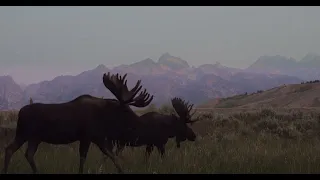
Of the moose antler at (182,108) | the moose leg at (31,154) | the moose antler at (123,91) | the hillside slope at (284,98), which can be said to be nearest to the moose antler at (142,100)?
the moose antler at (123,91)

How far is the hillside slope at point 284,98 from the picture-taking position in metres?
40.1

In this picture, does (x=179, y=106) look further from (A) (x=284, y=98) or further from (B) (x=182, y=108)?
(A) (x=284, y=98)

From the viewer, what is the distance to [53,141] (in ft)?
18.7

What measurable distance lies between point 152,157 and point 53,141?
2272 millimetres

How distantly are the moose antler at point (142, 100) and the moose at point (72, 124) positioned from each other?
0.14 m

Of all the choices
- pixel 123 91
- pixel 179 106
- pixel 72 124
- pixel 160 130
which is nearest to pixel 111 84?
pixel 123 91

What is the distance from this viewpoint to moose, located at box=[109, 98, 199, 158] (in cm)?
763

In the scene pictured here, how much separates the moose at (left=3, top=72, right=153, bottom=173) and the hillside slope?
104 ft

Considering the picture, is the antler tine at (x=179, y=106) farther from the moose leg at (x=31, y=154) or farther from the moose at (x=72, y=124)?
the moose leg at (x=31, y=154)

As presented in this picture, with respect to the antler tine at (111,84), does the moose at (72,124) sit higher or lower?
lower

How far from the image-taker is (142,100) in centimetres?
648

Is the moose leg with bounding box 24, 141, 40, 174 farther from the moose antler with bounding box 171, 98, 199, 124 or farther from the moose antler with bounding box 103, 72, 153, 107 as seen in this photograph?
the moose antler with bounding box 171, 98, 199, 124
